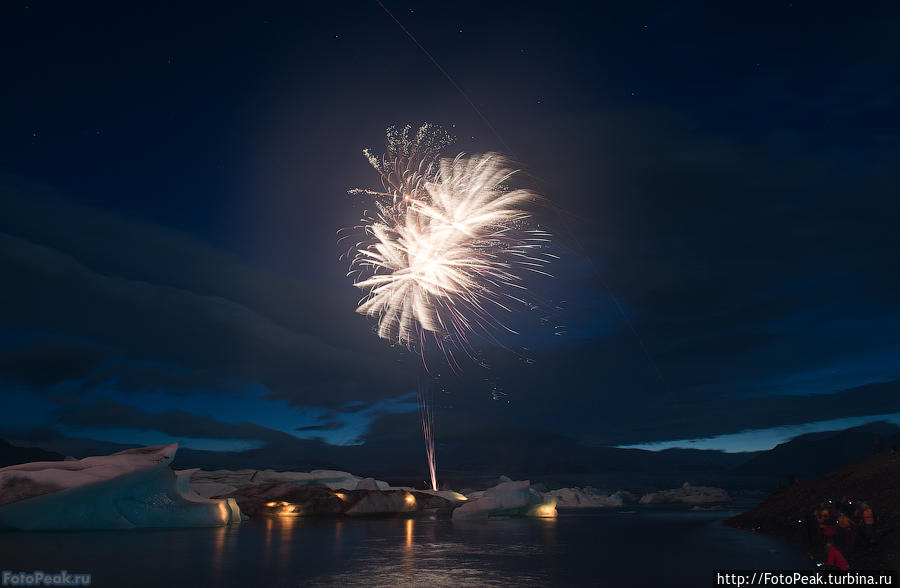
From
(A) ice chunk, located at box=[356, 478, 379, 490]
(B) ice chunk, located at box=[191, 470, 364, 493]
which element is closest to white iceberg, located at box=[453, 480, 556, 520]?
(A) ice chunk, located at box=[356, 478, 379, 490]

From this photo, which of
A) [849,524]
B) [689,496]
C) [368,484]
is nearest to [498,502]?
[368,484]

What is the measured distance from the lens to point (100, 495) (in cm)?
4184

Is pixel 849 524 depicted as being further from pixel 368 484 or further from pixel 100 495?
pixel 368 484

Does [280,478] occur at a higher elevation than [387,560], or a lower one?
higher

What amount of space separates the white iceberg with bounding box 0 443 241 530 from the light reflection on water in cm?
385

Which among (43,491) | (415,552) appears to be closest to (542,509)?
(415,552)

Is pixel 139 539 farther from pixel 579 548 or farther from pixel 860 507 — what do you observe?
pixel 860 507

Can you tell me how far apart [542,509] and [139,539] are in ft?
180

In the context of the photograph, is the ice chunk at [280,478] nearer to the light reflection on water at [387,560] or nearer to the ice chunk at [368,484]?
the ice chunk at [368,484]

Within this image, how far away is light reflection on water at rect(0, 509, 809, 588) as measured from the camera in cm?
1978

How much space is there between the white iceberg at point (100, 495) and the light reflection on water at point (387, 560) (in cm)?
385

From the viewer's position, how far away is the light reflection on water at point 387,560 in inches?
779

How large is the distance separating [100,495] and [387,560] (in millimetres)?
29541

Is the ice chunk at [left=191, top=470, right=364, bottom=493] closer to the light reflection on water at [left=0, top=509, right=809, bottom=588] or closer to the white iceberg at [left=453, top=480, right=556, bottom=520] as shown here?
the white iceberg at [left=453, top=480, right=556, bottom=520]
